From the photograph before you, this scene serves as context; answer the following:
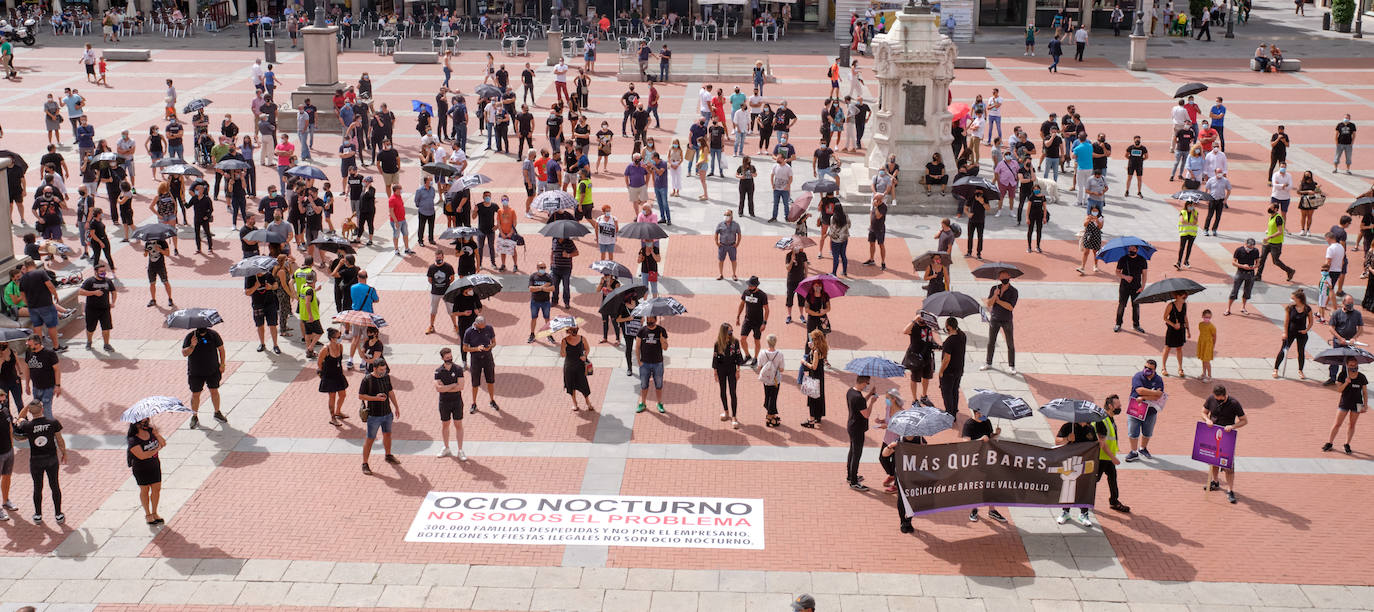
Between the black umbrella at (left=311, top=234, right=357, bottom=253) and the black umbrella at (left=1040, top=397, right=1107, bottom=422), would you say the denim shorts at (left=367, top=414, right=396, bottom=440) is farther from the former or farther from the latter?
the black umbrella at (left=1040, top=397, right=1107, bottom=422)

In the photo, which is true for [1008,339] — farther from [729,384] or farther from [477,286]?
[477,286]

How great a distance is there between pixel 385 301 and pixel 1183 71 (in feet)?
122

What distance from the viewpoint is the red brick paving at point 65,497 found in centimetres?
1370

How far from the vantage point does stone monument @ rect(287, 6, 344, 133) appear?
3697 centimetres

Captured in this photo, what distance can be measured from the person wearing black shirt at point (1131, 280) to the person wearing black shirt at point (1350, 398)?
14.6ft

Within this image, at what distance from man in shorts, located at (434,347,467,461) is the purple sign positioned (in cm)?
852

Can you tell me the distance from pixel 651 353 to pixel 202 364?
572 centimetres

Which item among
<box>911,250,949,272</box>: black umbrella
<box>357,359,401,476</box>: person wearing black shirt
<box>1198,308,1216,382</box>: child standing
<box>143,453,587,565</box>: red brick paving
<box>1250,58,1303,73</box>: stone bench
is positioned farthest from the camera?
<box>1250,58,1303,73</box>: stone bench

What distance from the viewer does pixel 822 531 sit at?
13.8m

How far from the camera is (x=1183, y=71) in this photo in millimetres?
48938

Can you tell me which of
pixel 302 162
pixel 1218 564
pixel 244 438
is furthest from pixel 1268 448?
pixel 302 162

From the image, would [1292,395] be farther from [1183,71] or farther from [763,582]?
[1183,71]

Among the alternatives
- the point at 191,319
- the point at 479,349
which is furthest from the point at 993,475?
the point at 191,319

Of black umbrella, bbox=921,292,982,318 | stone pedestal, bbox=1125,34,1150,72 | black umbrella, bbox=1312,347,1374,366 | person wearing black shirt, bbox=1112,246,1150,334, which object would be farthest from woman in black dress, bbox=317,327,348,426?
stone pedestal, bbox=1125,34,1150,72
